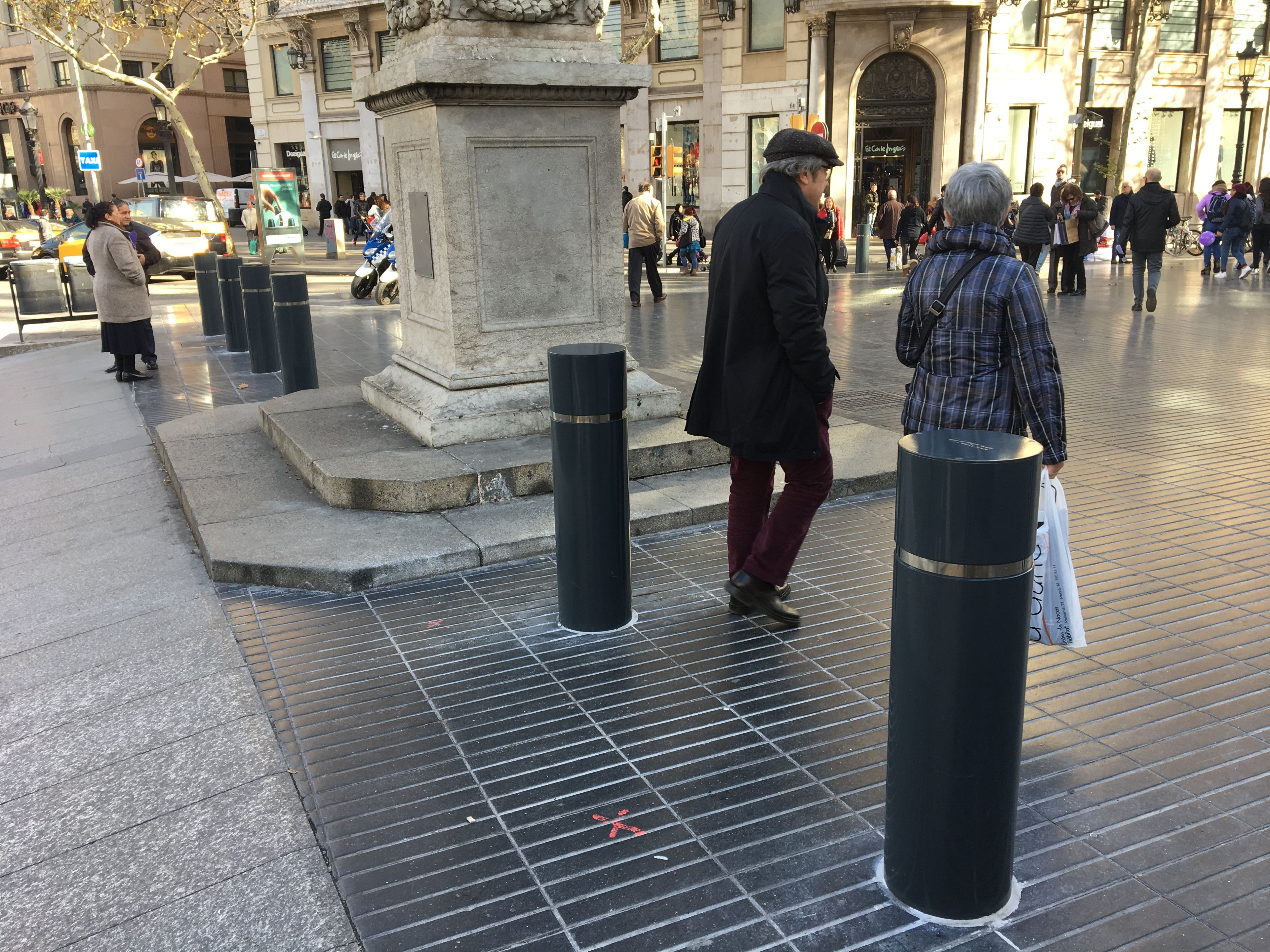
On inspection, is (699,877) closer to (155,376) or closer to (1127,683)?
(1127,683)

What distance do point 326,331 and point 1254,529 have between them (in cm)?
1153

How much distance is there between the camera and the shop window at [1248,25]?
1341 inches

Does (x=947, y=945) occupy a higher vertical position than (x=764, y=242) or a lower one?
lower

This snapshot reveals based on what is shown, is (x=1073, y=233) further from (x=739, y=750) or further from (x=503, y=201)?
(x=739, y=750)

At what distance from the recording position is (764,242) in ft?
12.7

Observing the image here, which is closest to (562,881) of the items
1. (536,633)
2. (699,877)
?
(699,877)

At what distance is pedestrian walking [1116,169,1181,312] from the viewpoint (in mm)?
14469

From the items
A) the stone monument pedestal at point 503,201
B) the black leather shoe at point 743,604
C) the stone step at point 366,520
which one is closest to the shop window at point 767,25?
the stone monument pedestal at point 503,201

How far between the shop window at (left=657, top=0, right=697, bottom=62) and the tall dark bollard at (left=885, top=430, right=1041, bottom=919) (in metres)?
32.5

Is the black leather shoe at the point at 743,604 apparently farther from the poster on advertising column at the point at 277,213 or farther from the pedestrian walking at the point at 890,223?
the poster on advertising column at the point at 277,213

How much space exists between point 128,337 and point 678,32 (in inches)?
1018

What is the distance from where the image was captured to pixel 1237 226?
63.3 ft

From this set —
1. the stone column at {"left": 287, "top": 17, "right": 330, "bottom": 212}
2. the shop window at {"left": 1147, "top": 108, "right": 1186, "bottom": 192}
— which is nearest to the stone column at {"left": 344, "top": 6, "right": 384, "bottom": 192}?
the stone column at {"left": 287, "top": 17, "right": 330, "bottom": 212}

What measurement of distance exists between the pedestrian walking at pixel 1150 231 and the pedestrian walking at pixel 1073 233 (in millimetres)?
1061
